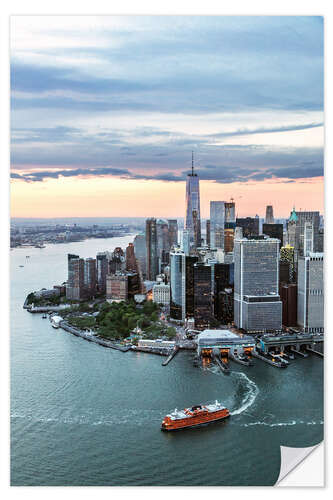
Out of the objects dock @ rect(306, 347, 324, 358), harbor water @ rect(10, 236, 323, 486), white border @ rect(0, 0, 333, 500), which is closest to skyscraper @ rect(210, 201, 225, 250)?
harbor water @ rect(10, 236, 323, 486)

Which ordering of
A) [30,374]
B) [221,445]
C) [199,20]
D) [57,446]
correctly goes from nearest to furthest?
[199,20]
[57,446]
[221,445]
[30,374]

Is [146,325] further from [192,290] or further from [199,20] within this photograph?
[199,20]

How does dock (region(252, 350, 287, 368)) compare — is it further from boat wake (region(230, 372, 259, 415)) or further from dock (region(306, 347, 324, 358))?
boat wake (region(230, 372, 259, 415))

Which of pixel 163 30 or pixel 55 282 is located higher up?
pixel 163 30

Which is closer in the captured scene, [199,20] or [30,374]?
[199,20]

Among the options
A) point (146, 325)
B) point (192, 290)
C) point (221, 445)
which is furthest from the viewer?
point (192, 290)

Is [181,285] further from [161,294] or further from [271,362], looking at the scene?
[271,362]

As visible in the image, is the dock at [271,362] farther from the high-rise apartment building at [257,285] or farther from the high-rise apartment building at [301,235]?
the high-rise apartment building at [301,235]
